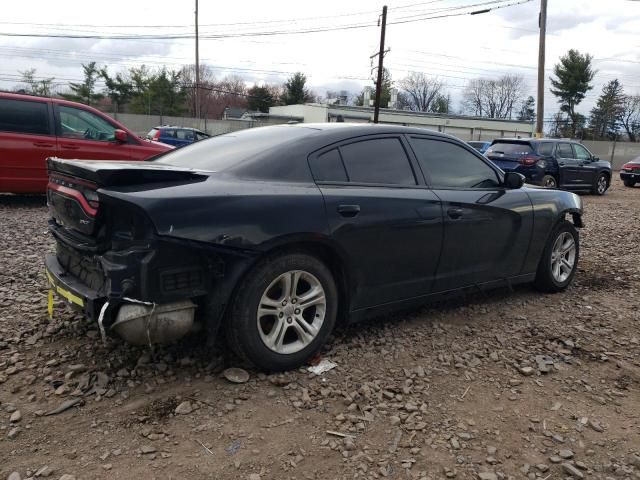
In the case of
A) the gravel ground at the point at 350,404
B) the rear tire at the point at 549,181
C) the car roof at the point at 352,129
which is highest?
the car roof at the point at 352,129

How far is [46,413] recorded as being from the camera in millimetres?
2711

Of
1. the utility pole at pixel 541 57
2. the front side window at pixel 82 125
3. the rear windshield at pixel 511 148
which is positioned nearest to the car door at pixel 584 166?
the rear windshield at pixel 511 148

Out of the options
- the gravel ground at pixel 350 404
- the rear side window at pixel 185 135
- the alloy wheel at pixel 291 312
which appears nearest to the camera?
the gravel ground at pixel 350 404

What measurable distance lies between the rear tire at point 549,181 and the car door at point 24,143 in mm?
10961

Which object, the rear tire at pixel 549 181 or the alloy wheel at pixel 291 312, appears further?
the rear tire at pixel 549 181

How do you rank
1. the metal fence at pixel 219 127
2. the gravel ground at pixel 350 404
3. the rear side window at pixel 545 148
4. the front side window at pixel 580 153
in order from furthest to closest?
the metal fence at pixel 219 127
the front side window at pixel 580 153
the rear side window at pixel 545 148
the gravel ground at pixel 350 404

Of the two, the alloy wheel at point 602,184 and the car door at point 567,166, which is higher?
the car door at point 567,166

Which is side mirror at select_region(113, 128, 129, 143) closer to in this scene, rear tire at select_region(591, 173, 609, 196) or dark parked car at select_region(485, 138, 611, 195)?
dark parked car at select_region(485, 138, 611, 195)

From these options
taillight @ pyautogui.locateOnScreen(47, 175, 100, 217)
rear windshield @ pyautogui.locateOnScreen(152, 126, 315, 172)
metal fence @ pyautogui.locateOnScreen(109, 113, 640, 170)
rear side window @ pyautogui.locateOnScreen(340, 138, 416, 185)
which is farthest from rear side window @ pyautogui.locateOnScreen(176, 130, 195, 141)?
taillight @ pyautogui.locateOnScreen(47, 175, 100, 217)

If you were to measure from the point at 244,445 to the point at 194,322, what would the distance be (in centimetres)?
73

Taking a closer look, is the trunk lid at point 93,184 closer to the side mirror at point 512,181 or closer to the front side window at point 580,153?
the side mirror at point 512,181

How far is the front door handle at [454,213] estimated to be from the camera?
3.82 meters

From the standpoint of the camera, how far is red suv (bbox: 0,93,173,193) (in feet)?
25.1

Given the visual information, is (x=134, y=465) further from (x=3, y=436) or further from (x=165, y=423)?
(x=3, y=436)
